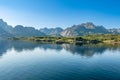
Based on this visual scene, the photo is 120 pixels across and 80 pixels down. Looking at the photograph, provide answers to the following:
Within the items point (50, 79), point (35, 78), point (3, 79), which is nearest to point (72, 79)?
point (50, 79)

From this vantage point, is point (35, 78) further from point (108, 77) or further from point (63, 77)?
point (108, 77)

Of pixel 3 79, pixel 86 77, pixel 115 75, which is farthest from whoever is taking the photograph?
pixel 115 75

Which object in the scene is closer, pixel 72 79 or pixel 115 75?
pixel 72 79

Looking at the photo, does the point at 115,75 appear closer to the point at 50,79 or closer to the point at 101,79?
the point at 101,79

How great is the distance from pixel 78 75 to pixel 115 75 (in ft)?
61.2

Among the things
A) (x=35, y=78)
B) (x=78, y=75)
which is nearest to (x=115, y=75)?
(x=78, y=75)

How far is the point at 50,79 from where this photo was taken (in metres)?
72.8

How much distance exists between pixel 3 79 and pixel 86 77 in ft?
123

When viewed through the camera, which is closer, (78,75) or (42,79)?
(42,79)

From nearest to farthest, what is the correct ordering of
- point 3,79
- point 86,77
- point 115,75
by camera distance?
point 3,79 < point 86,77 < point 115,75

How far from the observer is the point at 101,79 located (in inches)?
2933

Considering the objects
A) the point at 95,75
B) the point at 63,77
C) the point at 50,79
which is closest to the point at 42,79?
the point at 50,79

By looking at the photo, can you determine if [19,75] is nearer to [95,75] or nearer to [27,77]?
[27,77]

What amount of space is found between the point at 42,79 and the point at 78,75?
739 inches
